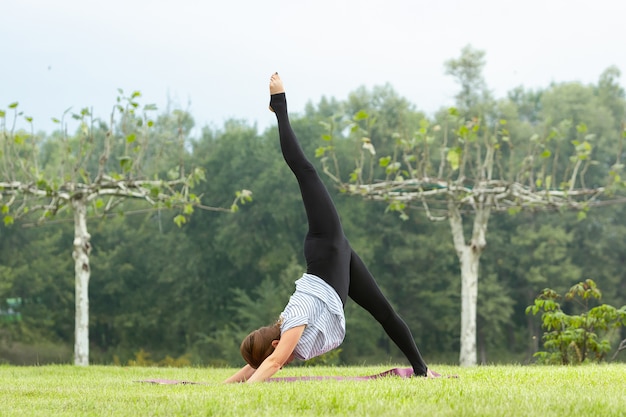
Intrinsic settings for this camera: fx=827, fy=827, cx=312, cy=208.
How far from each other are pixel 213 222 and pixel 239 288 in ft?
10.1

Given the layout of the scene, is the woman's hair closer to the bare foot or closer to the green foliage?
the bare foot

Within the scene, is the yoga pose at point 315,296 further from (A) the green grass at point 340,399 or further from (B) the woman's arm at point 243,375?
(A) the green grass at point 340,399

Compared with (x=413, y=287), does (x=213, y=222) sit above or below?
above

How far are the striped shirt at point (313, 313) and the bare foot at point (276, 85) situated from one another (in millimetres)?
1378

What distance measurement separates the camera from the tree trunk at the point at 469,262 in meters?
16.1

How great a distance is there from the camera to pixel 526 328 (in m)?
33.7

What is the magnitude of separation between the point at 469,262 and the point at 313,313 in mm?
11125

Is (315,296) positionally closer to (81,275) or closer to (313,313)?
(313,313)

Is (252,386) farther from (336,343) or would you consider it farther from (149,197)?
(149,197)

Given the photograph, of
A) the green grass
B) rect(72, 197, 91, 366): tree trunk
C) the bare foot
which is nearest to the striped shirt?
the green grass

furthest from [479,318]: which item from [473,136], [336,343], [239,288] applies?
[336,343]

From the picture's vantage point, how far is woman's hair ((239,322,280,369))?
5.72 meters

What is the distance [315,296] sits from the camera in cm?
583

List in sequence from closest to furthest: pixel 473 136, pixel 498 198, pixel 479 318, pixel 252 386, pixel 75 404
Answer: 1. pixel 75 404
2. pixel 252 386
3. pixel 473 136
4. pixel 498 198
5. pixel 479 318
